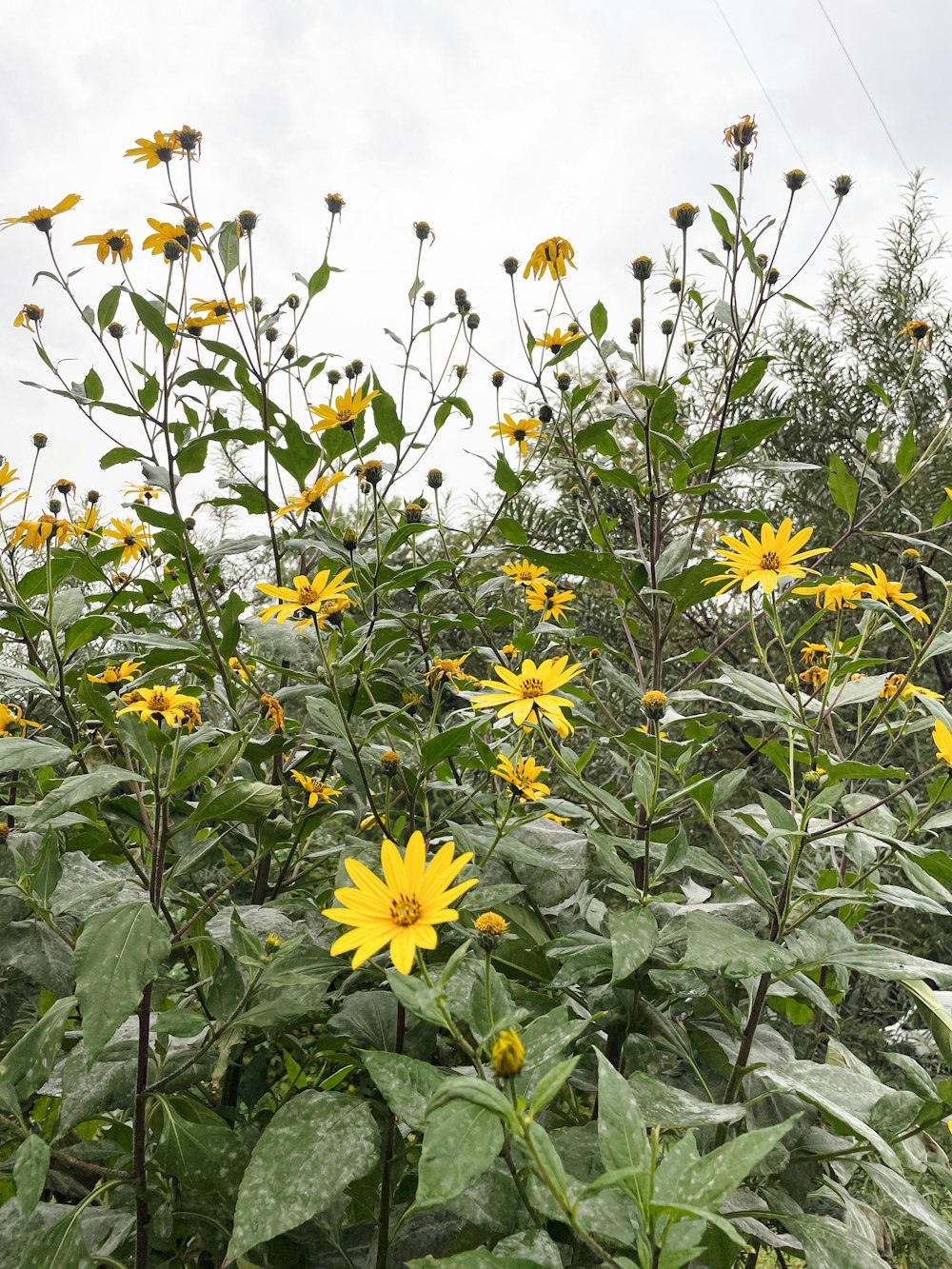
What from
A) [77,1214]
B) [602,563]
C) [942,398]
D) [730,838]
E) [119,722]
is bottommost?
[730,838]

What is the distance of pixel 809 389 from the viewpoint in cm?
262

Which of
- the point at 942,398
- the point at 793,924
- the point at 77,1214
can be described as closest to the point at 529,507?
the point at 942,398

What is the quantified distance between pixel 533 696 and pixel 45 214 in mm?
1079

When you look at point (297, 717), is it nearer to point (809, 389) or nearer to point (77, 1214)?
point (77, 1214)

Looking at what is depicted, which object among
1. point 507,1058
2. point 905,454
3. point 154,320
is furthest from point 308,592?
point 905,454

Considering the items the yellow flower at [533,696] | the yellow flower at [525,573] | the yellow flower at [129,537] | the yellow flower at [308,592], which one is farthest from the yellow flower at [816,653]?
the yellow flower at [129,537]

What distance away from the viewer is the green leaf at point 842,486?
944 millimetres

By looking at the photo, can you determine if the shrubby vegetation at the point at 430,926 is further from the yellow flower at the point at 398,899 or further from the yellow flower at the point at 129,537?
the yellow flower at the point at 129,537

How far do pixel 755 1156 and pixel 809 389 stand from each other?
2508mm

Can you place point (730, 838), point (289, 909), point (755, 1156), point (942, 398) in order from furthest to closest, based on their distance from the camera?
point (942, 398) → point (730, 838) → point (289, 909) → point (755, 1156)

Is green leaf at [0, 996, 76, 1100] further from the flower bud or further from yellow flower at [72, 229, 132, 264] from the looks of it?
yellow flower at [72, 229, 132, 264]

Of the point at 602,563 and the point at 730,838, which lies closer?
the point at 602,563

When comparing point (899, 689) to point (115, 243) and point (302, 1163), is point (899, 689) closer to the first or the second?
point (302, 1163)

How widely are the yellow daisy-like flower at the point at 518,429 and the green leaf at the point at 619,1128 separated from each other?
48.3 inches
